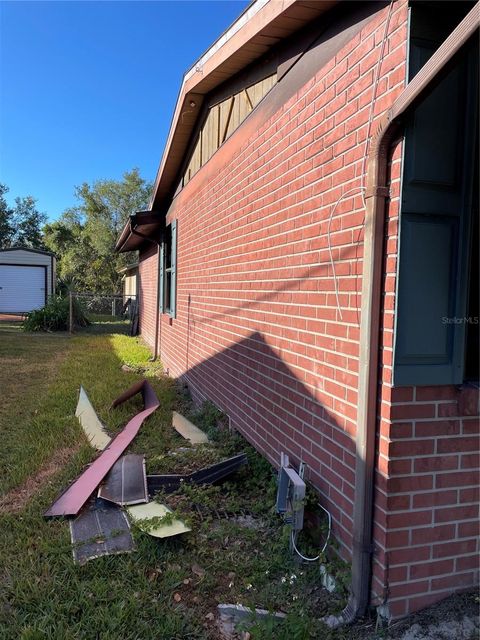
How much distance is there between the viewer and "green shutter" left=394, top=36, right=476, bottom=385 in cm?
201

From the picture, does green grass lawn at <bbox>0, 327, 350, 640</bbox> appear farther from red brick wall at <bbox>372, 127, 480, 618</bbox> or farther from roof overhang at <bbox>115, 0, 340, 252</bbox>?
roof overhang at <bbox>115, 0, 340, 252</bbox>

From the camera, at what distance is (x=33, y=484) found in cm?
373

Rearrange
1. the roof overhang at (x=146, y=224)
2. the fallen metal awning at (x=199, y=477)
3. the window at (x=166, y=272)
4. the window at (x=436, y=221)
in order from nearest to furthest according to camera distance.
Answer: the window at (x=436, y=221) < the fallen metal awning at (x=199, y=477) < the window at (x=166, y=272) < the roof overhang at (x=146, y=224)

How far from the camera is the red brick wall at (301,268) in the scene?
235 centimetres

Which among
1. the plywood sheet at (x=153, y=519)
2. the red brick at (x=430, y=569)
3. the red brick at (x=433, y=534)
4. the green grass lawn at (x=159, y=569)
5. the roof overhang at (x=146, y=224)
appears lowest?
the green grass lawn at (x=159, y=569)

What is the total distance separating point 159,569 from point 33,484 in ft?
5.27

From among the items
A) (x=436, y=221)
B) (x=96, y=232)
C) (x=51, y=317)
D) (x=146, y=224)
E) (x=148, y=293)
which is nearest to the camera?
(x=436, y=221)

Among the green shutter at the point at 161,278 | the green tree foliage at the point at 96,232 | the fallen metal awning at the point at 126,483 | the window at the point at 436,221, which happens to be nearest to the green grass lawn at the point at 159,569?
the fallen metal awning at the point at 126,483

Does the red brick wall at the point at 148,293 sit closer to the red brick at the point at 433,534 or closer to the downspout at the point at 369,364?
the downspout at the point at 369,364

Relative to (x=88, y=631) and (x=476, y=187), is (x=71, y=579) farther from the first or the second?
(x=476, y=187)

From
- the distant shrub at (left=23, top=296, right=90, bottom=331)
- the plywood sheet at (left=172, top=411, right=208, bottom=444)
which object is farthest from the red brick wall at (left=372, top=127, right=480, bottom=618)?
the distant shrub at (left=23, top=296, right=90, bottom=331)

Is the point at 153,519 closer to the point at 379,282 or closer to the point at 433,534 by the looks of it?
the point at 433,534

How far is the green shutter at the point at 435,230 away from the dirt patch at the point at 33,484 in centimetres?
286

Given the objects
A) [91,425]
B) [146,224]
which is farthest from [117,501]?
[146,224]
